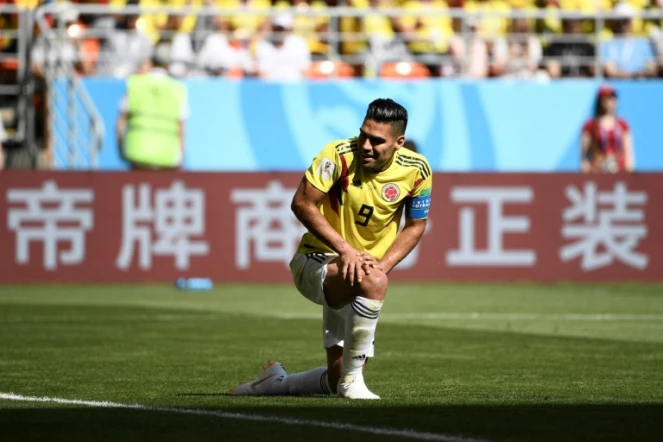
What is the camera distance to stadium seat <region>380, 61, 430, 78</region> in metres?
22.6

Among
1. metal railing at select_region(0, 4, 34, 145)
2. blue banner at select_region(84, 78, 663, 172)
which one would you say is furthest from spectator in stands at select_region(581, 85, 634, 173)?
metal railing at select_region(0, 4, 34, 145)

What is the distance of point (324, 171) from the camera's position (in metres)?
8.17

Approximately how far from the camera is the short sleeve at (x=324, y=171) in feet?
26.8

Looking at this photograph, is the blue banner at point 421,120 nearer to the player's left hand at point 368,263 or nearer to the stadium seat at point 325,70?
the stadium seat at point 325,70

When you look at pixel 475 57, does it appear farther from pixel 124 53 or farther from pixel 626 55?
pixel 124 53

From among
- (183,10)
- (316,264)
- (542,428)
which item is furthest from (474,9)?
(542,428)

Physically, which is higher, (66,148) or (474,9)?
(474,9)

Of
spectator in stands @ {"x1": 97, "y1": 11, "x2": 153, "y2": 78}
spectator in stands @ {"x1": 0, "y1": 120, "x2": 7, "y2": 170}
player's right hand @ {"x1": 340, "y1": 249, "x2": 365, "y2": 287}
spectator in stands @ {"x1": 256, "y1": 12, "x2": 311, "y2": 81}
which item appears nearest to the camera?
player's right hand @ {"x1": 340, "y1": 249, "x2": 365, "y2": 287}

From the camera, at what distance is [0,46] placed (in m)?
22.2

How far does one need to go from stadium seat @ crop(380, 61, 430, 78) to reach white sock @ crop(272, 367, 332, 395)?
14502 mm

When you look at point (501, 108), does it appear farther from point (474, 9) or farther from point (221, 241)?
point (221, 241)

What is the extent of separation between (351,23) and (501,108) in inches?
111

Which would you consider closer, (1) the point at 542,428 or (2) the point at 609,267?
(1) the point at 542,428

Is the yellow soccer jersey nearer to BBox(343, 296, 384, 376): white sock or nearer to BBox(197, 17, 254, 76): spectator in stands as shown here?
BBox(343, 296, 384, 376): white sock
